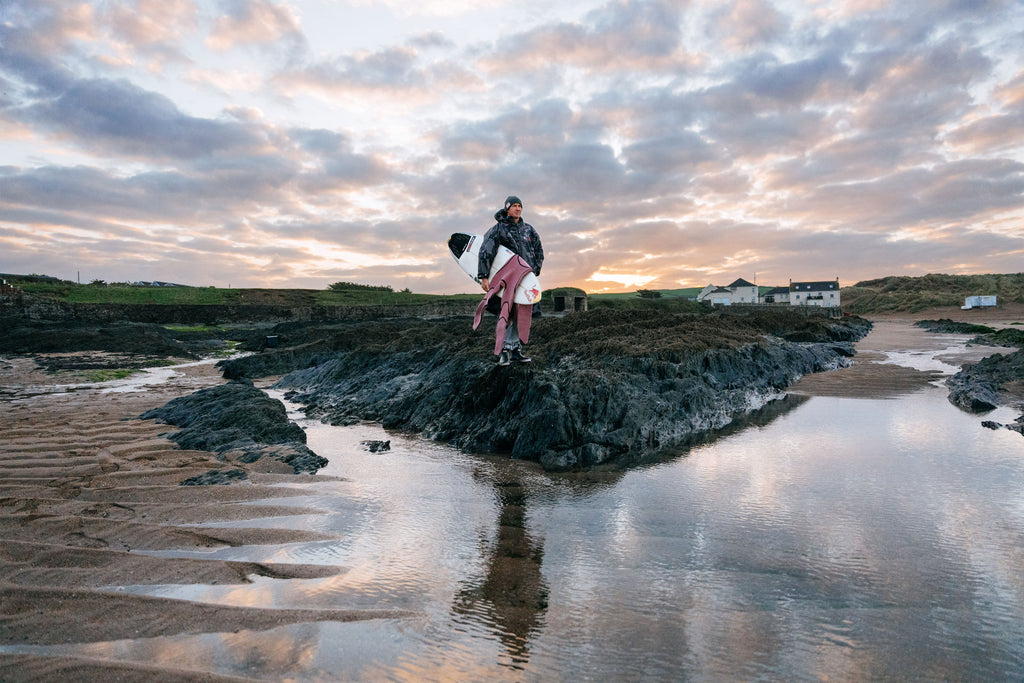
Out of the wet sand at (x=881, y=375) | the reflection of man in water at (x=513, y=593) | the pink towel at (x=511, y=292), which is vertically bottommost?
the reflection of man in water at (x=513, y=593)

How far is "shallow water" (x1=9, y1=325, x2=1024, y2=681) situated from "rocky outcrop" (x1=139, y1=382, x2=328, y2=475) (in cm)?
94

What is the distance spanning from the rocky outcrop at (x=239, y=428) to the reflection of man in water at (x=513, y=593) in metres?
3.41

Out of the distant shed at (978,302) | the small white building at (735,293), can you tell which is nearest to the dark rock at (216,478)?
the small white building at (735,293)

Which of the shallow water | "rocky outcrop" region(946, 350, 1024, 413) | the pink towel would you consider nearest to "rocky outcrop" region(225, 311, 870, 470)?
the shallow water

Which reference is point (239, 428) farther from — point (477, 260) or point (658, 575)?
point (658, 575)

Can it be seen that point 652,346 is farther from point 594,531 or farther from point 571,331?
point 594,531

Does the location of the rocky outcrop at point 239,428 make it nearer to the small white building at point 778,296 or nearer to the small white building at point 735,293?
the small white building at point 735,293

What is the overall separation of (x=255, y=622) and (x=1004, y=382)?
1579 cm

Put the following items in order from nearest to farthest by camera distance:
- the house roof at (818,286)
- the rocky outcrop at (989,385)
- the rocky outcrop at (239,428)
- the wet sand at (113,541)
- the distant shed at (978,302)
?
the wet sand at (113,541) < the rocky outcrop at (239,428) < the rocky outcrop at (989,385) < the distant shed at (978,302) < the house roof at (818,286)

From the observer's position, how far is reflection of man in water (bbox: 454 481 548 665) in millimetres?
3377

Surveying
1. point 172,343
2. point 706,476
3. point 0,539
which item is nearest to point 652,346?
point 706,476

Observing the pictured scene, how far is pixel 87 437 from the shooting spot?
27.3 feet

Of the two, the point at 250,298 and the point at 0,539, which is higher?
the point at 250,298

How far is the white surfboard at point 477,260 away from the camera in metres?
7.08
